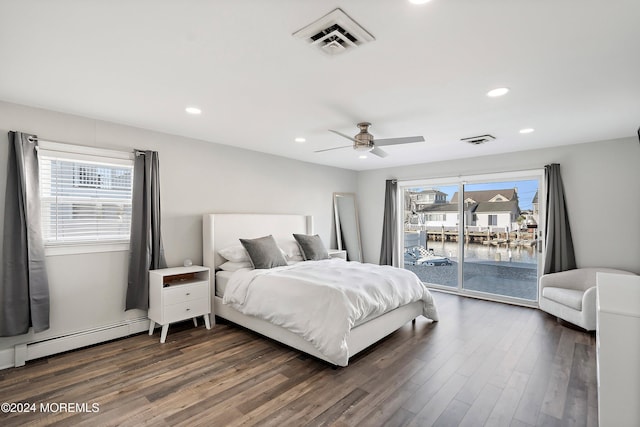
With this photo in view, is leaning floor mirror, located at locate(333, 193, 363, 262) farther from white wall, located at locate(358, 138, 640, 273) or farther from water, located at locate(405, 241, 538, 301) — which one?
white wall, located at locate(358, 138, 640, 273)

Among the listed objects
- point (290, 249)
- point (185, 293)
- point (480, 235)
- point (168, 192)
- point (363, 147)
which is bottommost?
point (185, 293)

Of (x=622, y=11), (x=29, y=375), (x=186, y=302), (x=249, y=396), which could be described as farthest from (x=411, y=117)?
(x=29, y=375)

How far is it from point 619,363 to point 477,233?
4.46 meters

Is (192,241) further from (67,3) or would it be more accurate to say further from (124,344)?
(67,3)

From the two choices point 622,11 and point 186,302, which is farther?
point 186,302

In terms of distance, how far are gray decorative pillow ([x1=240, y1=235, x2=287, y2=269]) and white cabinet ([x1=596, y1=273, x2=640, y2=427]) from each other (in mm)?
3264

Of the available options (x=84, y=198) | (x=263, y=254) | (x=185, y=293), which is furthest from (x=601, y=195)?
(x=84, y=198)

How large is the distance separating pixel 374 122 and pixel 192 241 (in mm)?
2811

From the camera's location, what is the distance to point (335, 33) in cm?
175

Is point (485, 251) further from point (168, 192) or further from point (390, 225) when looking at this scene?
point (168, 192)

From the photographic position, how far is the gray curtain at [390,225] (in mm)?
6332

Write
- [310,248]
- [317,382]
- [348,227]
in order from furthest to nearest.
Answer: [348,227] < [310,248] < [317,382]

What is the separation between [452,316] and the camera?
4293 mm

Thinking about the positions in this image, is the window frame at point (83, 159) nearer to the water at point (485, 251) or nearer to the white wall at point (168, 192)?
the white wall at point (168, 192)
